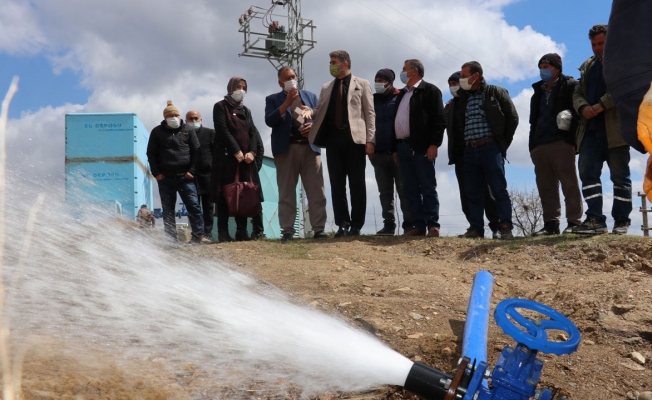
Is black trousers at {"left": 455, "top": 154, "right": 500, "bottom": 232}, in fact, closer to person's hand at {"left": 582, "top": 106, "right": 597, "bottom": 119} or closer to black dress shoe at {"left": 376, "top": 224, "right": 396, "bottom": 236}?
black dress shoe at {"left": 376, "top": 224, "right": 396, "bottom": 236}

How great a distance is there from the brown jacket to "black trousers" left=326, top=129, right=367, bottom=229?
0.38 ft

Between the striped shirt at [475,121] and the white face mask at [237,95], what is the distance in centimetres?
290

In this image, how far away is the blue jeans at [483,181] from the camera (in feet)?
21.7

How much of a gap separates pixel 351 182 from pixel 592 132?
2733 mm

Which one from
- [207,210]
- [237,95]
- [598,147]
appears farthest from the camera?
[207,210]

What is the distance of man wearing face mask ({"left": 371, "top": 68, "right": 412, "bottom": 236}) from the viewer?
7367 millimetres

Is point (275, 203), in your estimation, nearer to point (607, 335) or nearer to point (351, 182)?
point (351, 182)

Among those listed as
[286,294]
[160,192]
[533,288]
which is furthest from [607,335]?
[160,192]

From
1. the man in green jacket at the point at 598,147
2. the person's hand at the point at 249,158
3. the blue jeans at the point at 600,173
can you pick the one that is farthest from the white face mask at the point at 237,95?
the blue jeans at the point at 600,173

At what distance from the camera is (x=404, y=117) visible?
7027mm

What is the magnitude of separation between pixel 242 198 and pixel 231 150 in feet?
2.19

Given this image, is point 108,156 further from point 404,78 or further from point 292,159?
point 404,78

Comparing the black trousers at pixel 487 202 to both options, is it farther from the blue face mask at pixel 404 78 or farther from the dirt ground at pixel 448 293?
the blue face mask at pixel 404 78

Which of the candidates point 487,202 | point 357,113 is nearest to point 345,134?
point 357,113
